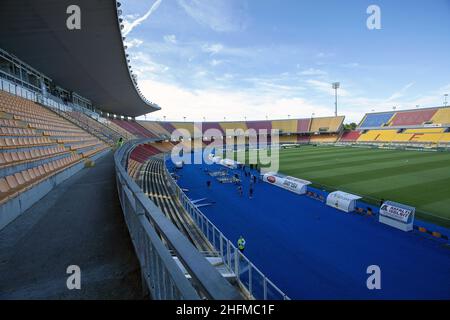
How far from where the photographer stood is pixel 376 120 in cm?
6456

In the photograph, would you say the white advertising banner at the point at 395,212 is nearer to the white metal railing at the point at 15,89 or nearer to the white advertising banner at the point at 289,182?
the white advertising banner at the point at 289,182

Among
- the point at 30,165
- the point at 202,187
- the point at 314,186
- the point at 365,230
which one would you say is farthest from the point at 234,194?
the point at 30,165

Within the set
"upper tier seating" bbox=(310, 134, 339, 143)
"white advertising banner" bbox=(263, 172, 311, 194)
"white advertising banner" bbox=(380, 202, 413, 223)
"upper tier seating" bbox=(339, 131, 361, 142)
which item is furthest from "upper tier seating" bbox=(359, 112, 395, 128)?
"white advertising banner" bbox=(380, 202, 413, 223)

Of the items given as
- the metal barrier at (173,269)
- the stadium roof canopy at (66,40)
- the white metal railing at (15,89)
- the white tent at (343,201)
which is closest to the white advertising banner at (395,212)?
the white tent at (343,201)

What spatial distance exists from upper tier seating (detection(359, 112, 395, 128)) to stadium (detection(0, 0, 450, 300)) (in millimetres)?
40956

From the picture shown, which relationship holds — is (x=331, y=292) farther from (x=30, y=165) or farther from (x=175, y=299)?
(x=30, y=165)

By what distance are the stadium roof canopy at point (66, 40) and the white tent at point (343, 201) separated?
17315 millimetres

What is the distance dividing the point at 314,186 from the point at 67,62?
24641mm

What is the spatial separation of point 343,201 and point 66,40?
71.8 ft

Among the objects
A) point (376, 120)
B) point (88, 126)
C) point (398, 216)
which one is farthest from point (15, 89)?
point (376, 120)

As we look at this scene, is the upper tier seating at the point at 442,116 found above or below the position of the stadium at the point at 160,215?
above

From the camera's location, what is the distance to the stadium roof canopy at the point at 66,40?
13.1 metres

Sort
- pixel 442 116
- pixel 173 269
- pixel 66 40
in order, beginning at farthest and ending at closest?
pixel 442 116 < pixel 66 40 < pixel 173 269

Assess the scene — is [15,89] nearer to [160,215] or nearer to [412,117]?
[160,215]
